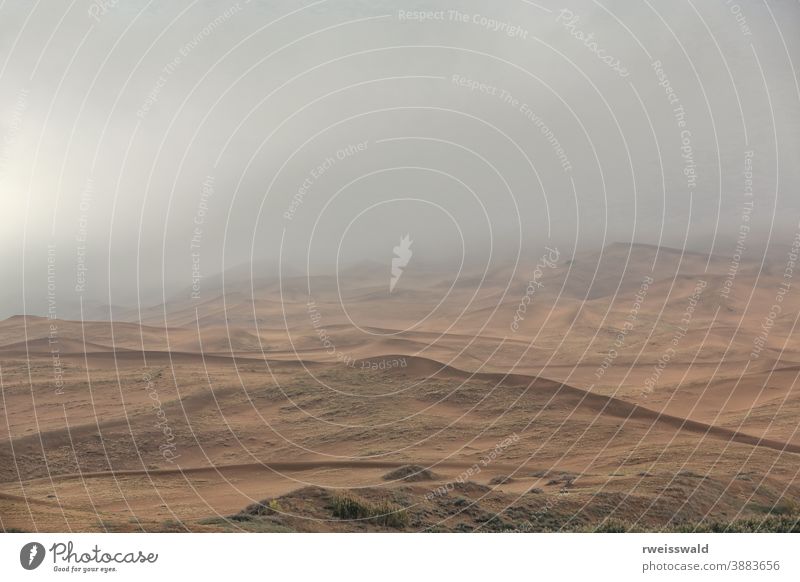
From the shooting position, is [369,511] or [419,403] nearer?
[369,511]

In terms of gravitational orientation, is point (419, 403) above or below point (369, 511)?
above

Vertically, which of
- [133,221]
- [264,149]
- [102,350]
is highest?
[264,149]

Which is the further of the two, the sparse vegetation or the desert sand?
the desert sand

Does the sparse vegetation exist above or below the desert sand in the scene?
below

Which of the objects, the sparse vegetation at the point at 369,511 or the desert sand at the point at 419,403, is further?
the desert sand at the point at 419,403

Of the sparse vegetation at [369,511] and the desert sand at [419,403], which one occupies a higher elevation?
the desert sand at [419,403]

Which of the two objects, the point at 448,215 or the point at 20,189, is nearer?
the point at 20,189
